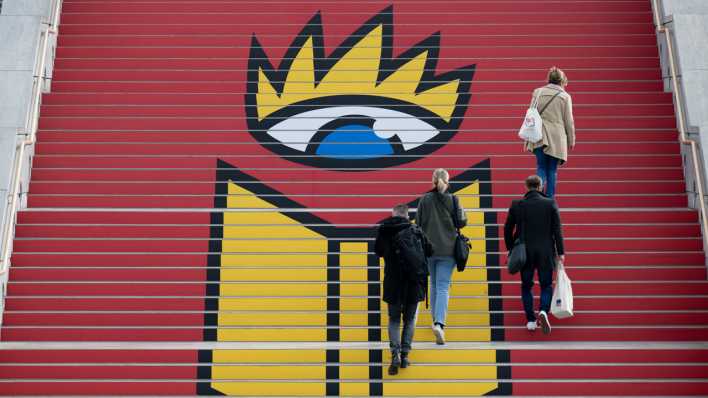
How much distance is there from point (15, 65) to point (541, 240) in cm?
679

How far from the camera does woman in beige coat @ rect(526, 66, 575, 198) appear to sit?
9.49m

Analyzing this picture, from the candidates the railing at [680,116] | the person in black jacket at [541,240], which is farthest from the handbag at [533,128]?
the railing at [680,116]

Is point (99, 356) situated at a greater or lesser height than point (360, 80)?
lesser

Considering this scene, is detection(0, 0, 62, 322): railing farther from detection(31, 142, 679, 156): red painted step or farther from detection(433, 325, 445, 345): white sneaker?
detection(433, 325, 445, 345): white sneaker

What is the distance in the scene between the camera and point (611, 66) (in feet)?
38.9

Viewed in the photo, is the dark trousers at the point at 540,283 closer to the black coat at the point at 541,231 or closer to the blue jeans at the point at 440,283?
the black coat at the point at 541,231

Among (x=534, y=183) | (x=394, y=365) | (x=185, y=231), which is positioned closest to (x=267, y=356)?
(x=394, y=365)

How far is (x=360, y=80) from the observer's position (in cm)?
1180

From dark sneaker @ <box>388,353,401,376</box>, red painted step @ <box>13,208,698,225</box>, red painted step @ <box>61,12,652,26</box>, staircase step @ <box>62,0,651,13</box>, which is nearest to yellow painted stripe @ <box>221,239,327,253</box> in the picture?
red painted step @ <box>13,208,698,225</box>

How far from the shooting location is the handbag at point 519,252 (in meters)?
8.61

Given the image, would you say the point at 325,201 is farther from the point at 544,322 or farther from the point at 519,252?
the point at 544,322

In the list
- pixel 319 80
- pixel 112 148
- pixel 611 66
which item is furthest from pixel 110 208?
pixel 611 66

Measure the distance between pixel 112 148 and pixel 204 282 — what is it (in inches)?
97.6

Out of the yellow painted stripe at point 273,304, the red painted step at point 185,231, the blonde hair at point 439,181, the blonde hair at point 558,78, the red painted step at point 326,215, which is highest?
the blonde hair at point 558,78
